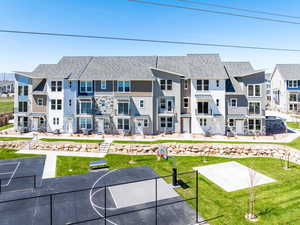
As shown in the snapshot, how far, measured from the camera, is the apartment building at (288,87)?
50.0 metres

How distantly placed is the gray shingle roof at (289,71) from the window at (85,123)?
48.9 m

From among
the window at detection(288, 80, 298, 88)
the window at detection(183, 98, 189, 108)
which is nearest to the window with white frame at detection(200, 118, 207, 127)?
the window at detection(183, 98, 189, 108)

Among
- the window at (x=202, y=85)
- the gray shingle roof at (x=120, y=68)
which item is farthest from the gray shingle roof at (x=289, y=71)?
the gray shingle roof at (x=120, y=68)

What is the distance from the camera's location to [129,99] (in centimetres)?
3244

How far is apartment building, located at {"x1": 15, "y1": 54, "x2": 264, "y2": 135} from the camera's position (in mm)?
32406

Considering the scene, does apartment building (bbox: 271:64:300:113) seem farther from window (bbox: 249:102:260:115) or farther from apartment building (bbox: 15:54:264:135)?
apartment building (bbox: 15:54:264:135)

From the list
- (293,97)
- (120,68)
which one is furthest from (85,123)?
(293,97)

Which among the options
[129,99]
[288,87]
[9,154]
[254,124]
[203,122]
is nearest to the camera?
[9,154]

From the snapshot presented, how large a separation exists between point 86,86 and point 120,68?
260 inches

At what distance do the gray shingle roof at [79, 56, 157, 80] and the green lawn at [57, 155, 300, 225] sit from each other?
46.2ft

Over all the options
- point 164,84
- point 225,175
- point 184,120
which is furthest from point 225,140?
point 164,84

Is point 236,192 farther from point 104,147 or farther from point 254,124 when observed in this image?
point 254,124

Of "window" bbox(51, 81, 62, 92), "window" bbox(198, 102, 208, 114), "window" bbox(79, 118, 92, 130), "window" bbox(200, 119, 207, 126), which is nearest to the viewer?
"window" bbox(198, 102, 208, 114)

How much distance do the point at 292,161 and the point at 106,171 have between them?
21.3 metres
